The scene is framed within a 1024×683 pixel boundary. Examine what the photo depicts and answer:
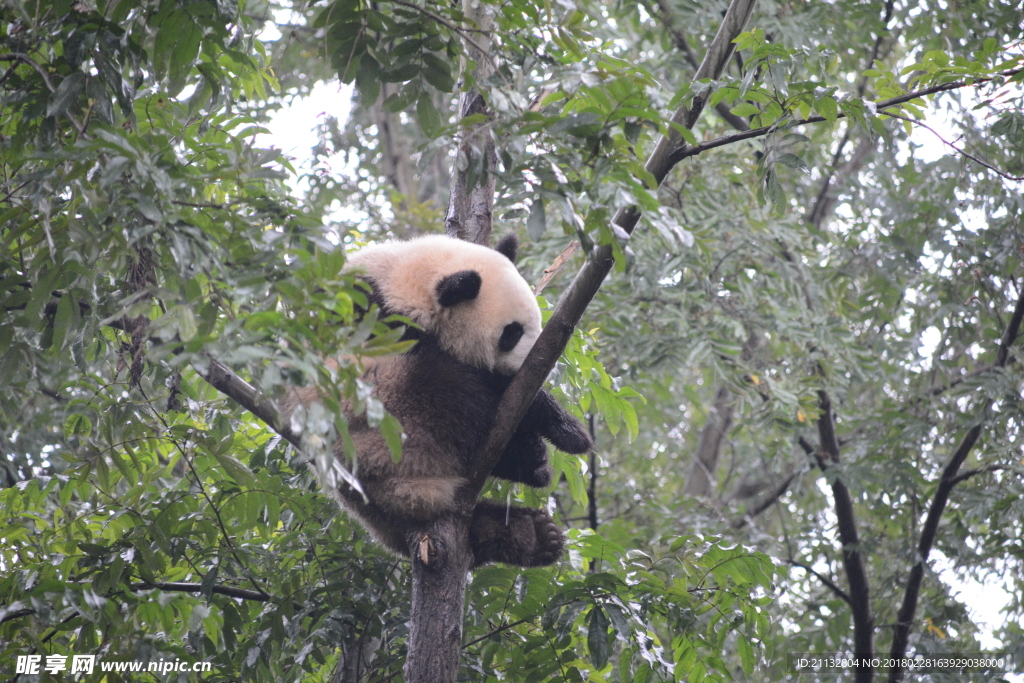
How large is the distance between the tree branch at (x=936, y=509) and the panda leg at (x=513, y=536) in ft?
11.9

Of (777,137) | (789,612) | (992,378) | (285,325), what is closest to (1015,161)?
(992,378)

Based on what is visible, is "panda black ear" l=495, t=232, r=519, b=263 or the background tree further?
"panda black ear" l=495, t=232, r=519, b=263

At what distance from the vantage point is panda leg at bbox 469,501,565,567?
3.92 metres

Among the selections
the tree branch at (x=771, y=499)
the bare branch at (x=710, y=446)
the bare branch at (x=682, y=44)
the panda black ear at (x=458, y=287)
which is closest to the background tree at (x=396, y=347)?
the panda black ear at (x=458, y=287)

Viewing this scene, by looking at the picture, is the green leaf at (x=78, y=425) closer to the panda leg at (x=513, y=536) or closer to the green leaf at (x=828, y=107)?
the panda leg at (x=513, y=536)

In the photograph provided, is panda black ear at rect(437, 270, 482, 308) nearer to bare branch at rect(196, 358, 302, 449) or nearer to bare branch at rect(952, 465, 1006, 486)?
bare branch at rect(196, 358, 302, 449)

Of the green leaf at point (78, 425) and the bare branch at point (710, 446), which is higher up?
the bare branch at point (710, 446)

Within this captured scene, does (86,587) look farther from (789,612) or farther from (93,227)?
(789,612)

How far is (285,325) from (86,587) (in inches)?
64.9

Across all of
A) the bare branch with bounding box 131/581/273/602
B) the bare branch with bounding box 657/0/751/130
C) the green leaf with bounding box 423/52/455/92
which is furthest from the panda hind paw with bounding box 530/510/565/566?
the bare branch with bounding box 657/0/751/130

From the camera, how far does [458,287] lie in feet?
12.5

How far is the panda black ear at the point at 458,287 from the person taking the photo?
3.79 m

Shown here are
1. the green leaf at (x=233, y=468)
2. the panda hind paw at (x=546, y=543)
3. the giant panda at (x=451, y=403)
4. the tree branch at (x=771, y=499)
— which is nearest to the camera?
the green leaf at (x=233, y=468)

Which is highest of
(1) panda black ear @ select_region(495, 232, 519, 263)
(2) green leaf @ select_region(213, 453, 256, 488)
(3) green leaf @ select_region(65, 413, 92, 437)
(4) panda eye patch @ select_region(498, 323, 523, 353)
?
(1) panda black ear @ select_region(495, 232, 519, 263)
